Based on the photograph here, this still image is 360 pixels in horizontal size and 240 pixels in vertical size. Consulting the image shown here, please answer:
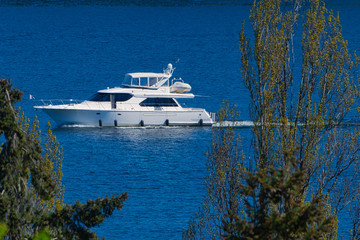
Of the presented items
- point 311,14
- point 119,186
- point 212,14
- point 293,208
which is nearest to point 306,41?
point 311,14

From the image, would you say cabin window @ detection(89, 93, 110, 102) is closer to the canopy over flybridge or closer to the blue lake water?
the blue lake water

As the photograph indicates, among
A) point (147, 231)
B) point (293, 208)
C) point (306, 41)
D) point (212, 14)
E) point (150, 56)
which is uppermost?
point (212, 14)

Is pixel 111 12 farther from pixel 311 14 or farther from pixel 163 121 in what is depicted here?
pixel 311 14

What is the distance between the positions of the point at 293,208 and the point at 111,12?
185 metres

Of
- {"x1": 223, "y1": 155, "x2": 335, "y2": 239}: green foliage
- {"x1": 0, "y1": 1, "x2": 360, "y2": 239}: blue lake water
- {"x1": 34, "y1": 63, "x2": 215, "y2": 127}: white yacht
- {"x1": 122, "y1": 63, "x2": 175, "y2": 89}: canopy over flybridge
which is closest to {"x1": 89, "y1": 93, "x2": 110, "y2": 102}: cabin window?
{"x1": 34, "y1": 63, "x2": 215, "y2": 127}: white yacht

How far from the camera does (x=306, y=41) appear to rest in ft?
76.1

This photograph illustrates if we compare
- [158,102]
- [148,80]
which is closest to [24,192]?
[158,102]

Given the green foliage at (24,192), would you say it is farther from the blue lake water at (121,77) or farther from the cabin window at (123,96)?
the cabin window at (123,96)

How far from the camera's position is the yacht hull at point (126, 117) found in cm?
5591

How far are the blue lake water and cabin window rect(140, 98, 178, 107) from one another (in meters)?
1.79

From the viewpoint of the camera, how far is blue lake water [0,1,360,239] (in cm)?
4059

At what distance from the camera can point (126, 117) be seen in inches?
2224

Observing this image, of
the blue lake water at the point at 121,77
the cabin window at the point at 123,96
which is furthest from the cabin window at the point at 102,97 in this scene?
the blue lake water at the point at 121,77

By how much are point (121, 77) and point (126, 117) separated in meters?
29.0
